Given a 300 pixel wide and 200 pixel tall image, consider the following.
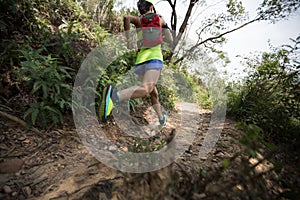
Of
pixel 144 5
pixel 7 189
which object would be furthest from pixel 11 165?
pixel 144 5

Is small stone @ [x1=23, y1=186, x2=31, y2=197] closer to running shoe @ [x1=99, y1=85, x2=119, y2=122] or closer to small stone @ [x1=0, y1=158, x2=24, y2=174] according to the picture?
small stone @ [x1=0, y1=158, x2=24, y2=174]

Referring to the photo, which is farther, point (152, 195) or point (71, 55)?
point (71, 55)

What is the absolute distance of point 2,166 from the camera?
1.74 meters

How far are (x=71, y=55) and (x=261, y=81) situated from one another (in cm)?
435

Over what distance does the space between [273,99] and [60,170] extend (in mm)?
4083

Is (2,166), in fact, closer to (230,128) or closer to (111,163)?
(111,163)

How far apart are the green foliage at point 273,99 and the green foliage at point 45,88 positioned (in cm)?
303

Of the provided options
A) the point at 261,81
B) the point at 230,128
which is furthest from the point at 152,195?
the point at 261,81

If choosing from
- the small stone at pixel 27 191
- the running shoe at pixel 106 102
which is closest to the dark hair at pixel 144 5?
the running shoe at pixel 106 102

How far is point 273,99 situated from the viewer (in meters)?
3.68

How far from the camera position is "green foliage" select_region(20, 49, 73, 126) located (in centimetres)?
234

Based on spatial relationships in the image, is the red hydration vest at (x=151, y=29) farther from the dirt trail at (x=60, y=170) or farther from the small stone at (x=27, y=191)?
the small stone at (x=27, y=191)

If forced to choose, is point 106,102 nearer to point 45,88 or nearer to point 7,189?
point 45,88

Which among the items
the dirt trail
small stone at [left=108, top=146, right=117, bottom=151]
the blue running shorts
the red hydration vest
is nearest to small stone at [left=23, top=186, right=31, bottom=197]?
the dirt trail
